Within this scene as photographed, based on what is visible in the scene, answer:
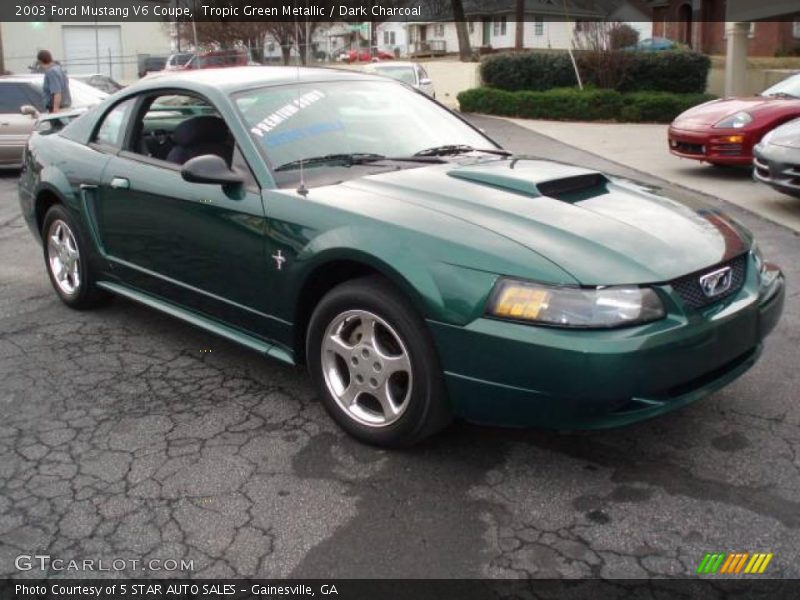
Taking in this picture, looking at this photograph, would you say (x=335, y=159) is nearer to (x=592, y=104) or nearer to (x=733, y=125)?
(x=733, y=125)

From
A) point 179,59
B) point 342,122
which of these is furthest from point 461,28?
point 342,122

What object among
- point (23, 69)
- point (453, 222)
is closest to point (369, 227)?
point (453, 222)

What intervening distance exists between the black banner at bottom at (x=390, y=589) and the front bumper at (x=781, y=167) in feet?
19.0

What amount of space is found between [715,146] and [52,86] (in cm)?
924

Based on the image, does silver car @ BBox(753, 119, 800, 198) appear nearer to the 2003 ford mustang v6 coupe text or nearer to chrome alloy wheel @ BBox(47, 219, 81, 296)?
the 2003 ford mustang v6 coupe text

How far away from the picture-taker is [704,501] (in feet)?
10.1

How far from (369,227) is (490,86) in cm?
2003

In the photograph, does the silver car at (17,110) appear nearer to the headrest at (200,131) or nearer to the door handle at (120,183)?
the door handle at (120,183)

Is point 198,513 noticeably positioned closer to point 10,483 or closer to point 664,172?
point 10,483

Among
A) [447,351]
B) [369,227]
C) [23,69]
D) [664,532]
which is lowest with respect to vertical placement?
[664,532]

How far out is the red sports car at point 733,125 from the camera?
9883mm

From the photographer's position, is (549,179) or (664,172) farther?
(664,172)

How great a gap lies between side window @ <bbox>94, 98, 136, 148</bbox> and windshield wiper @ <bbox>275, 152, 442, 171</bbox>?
4.78ft

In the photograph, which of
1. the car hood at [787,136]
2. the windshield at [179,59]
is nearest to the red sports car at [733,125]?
the car hood at [787,136]
